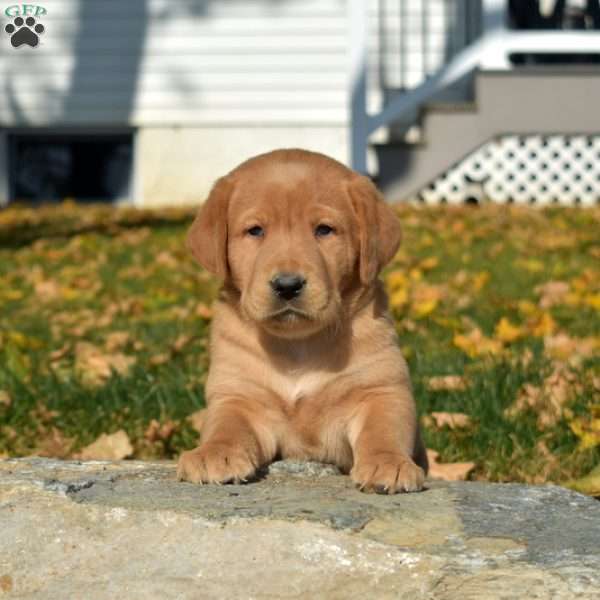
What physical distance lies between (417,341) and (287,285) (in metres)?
2.84

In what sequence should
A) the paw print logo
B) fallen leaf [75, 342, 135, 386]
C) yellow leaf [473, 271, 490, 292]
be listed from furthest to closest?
the paw print logo
yellow leaf [473, 271, 490, 292]
fallen leaf [75, 342, 135, 386]

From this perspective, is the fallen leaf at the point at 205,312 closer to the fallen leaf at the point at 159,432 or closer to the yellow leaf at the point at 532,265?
the fallen leaf at the point at 159,432

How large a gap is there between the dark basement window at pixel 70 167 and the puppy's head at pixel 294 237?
12.3m

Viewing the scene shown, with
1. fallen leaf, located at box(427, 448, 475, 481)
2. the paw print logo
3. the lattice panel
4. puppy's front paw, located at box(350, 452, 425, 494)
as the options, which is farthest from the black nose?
the paw print logo

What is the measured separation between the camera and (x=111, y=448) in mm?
4348

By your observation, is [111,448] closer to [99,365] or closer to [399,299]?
[99,365]

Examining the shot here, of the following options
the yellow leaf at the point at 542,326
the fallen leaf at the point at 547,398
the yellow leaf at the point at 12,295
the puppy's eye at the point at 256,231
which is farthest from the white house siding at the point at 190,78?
the puppy's eye at the point at 256,231

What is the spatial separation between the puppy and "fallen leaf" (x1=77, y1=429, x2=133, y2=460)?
828 mm

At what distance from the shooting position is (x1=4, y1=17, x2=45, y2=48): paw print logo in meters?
15.3

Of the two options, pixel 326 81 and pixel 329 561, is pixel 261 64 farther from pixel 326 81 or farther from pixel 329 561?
pixel 329 561

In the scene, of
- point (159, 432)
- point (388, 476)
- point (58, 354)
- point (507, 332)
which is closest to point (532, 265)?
point (507, 332)

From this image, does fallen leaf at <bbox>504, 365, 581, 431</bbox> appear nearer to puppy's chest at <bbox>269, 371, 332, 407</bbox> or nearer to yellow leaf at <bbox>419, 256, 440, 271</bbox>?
puppy's chest at <bbox>269, 371, 332, 407</bbox>

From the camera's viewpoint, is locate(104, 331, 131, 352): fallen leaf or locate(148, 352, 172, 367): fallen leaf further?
locate(104, 331, 131, 352): fallen leaf

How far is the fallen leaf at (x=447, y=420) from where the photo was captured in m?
4.48
